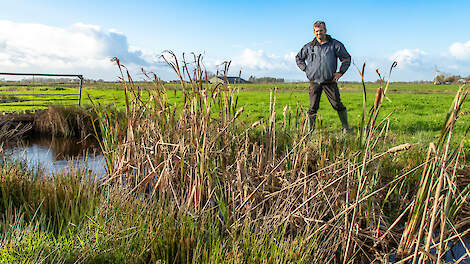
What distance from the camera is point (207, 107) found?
2.44 m

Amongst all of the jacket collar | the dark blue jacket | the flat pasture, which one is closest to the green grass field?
the flat pasture

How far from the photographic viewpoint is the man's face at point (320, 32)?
5911 millimetres

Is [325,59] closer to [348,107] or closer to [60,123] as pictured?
[60,123]

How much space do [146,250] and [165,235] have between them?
0.52 ft

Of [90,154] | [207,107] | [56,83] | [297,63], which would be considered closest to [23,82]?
[56,83]

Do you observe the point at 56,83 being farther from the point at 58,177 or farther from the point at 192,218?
the point at 192,218

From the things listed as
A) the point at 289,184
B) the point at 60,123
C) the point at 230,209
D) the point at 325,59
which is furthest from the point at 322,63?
the point at 60,123

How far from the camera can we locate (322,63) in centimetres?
609

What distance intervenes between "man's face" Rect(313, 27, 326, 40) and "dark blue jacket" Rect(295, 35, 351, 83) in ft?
0.50

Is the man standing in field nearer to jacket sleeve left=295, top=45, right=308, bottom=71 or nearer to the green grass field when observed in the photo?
jacket sleeve left=295, top=45, right=308, bottom=71

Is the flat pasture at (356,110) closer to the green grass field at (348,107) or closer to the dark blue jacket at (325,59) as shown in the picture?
the green grass field at (348,107)

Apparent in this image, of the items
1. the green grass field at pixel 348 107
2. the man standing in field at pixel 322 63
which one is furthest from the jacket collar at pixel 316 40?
the green grass field at pixel 348 107

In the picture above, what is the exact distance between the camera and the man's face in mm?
5911

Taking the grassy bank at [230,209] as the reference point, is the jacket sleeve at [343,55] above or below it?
above
